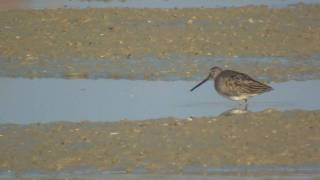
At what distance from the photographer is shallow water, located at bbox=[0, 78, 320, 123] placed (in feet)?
42.3

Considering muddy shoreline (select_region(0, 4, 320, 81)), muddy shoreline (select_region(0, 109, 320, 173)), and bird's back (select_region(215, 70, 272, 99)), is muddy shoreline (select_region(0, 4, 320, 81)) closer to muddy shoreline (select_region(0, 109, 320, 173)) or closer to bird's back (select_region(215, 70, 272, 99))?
bird's back (select_region(215, 70, 272, 99))

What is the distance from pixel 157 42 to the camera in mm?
18344

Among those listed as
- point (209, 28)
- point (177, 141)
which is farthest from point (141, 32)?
point (177, 141)

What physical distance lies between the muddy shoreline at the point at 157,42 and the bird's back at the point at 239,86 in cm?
179

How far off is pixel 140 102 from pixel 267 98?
4.52ft

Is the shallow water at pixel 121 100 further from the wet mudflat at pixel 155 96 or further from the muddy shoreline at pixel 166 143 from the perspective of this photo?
the muddy shoreline at pixel 166 143

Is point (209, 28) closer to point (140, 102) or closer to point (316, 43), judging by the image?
point (316, 43)

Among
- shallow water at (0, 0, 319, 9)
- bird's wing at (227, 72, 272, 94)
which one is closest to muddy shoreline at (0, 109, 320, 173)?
bird's wing at (227, 72, 272, 94)

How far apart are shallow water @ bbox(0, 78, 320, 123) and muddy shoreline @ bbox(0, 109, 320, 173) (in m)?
0.63

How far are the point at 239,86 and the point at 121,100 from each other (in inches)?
50.9

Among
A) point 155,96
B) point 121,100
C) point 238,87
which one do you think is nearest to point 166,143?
point 238,87

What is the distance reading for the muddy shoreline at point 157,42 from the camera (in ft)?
53.0

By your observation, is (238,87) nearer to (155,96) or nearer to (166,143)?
(155,96)

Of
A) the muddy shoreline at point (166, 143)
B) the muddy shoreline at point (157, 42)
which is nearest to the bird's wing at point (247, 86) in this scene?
the muddy shoreline at point (166, 143)
